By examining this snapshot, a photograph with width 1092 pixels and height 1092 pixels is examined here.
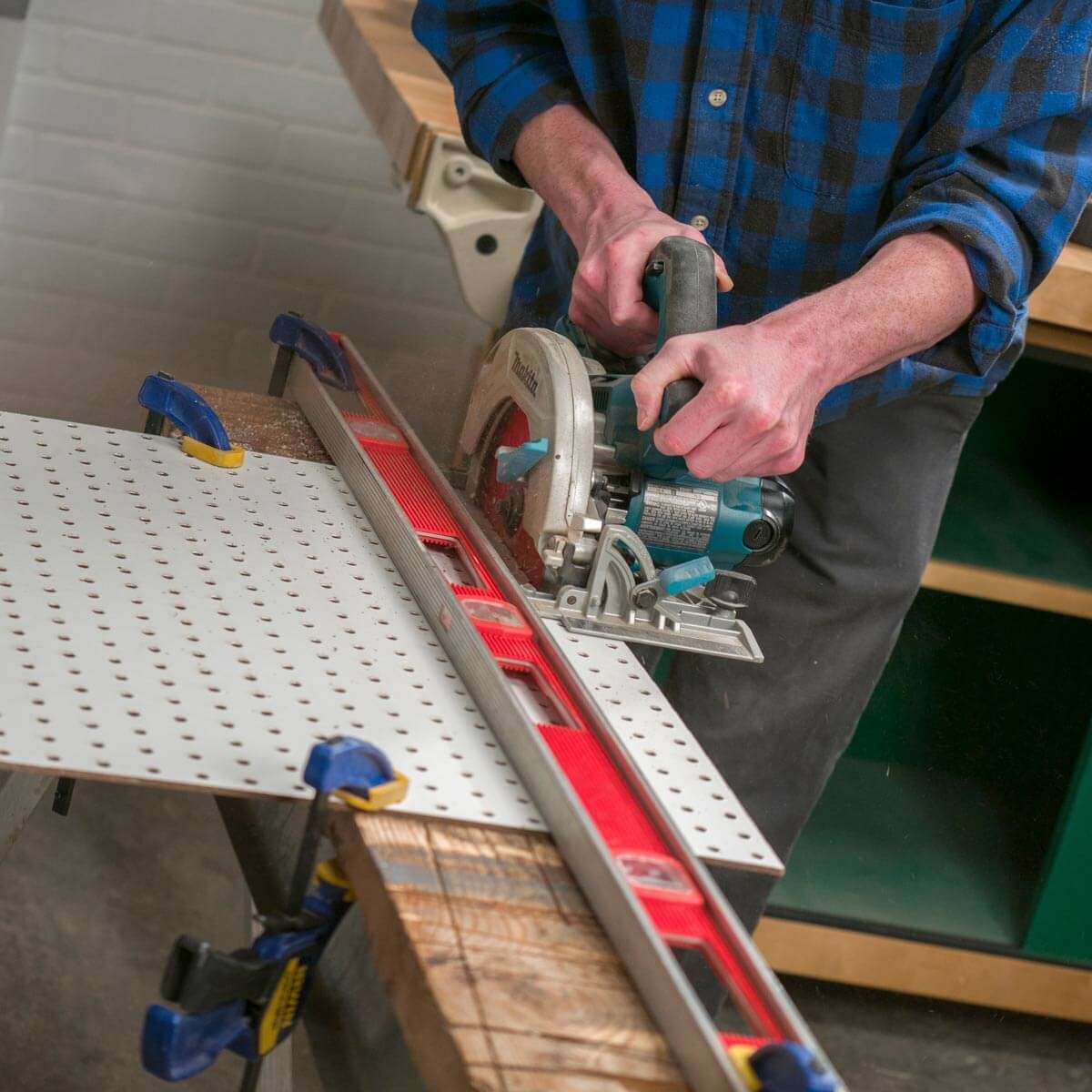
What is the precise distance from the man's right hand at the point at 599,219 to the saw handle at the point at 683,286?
3cm

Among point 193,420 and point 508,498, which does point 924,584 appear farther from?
point 193,420

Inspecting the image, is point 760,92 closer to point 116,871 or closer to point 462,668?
point 462,668

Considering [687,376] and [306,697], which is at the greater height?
[687,376]

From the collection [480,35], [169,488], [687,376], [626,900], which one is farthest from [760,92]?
[626,900]

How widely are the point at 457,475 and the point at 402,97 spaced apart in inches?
21.9

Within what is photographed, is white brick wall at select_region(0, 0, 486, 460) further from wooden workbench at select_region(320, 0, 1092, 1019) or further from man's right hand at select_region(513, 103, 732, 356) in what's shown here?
man's right hand at select_region(513, 103, 732, 356)

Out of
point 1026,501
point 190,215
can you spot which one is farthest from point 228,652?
point 190,215

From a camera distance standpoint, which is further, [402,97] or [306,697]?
[402,97]

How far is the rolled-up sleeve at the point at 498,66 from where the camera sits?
5.10 feet

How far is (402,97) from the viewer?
5.89ft

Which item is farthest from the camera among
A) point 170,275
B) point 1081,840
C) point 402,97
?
point 170,275

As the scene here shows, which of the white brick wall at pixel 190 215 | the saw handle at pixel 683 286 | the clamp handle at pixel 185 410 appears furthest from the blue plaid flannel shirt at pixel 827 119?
the white brick wall at pixel 190 215

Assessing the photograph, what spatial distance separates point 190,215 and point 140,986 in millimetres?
1445

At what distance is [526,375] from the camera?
1306mm
